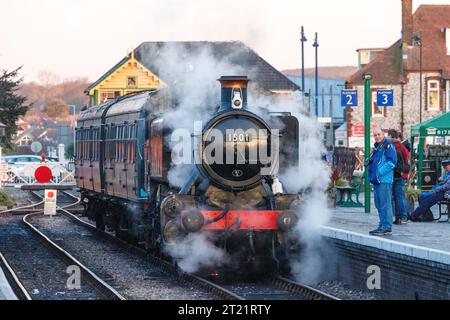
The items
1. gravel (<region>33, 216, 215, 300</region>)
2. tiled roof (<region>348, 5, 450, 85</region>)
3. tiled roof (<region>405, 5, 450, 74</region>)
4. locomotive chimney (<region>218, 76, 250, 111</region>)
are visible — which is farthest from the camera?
tiled roof (<region>405, 5, 450, 74</region>)

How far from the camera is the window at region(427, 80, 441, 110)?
64938 mm

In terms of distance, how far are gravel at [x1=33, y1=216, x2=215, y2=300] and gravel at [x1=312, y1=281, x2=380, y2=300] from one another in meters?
1.73

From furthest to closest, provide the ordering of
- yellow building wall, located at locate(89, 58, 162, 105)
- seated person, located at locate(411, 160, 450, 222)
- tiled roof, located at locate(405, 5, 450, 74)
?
yellow building wall, located at locate(89, 58, 162, 105), tiled roof, located at locate(405, 5, 450, 74), seated person, located at locate(411, 160, 450, 222)

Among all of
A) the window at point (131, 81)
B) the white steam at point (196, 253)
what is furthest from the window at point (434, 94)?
the white steam at point (196, 253)

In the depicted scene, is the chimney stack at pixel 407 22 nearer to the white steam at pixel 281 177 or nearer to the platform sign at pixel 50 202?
the platform sign at pixel 50 202

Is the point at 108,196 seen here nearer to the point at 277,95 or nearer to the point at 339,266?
the point at 277,95

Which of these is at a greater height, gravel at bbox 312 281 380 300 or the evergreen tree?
the evergreen tree

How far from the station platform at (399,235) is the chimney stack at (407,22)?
43.8 metres

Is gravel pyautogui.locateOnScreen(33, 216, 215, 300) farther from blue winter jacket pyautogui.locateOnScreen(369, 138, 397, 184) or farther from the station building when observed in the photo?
the station building

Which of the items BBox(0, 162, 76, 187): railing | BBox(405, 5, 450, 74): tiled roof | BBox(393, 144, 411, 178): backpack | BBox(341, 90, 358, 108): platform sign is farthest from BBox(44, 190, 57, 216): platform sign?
BBox(405, 5, 450, 74): tiled roof

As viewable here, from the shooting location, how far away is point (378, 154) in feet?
55.6

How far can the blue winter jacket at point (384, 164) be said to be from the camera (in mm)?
16625

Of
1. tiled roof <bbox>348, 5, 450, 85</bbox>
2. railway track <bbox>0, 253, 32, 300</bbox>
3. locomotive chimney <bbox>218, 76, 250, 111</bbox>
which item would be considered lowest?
railway track <bbox>0, 253, 32, 300</bbox>
